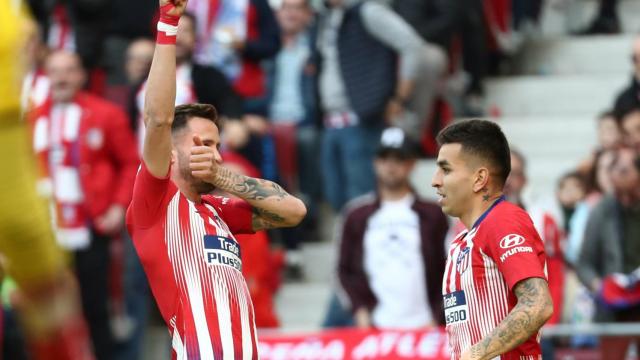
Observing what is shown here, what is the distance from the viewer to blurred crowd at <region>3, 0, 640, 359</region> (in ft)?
36.3

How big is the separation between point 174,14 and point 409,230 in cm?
511

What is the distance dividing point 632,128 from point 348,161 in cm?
236

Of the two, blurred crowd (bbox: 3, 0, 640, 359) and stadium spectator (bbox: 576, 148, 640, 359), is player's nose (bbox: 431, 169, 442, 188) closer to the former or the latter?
blurred crowd (bbox: 3, 0, 640, 359)

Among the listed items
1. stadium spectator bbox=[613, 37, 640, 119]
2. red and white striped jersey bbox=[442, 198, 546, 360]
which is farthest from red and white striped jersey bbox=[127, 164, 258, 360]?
stadium spectator bbox=[613, 37, 640, 119]

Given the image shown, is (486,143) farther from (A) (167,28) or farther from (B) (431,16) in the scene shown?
(B) (431,16)

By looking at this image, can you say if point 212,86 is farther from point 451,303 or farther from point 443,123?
point 451,303

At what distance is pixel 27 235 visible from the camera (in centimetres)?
386

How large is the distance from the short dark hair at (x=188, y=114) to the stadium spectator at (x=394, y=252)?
4.36 meters

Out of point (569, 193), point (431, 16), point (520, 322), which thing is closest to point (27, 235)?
point (520, 322)

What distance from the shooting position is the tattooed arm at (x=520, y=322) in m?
6.03

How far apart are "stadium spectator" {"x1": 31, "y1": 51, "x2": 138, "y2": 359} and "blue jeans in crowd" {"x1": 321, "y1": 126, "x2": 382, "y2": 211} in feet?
5.58

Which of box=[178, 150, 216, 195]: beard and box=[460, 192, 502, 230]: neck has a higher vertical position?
box=[178, 150, 216, 195]: beard

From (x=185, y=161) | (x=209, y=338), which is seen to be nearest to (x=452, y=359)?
(x=209, y=338)

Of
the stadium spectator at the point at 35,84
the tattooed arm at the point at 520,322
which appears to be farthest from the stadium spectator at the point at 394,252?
the tattooed arm at the point at 520,322
